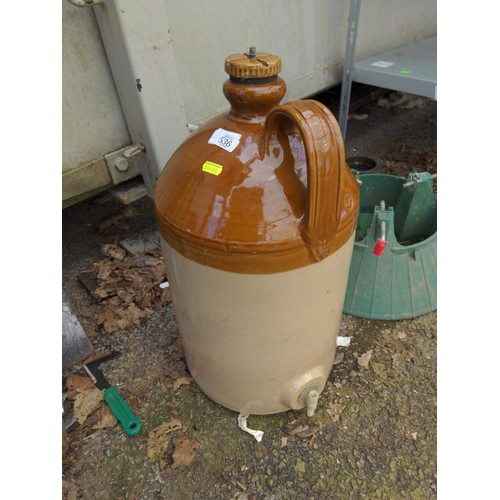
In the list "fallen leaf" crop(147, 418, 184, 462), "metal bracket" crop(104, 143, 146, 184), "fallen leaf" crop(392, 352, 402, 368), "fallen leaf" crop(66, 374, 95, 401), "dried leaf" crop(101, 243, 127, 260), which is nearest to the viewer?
"fallen leaf" crop(147, 418, 184, 462)

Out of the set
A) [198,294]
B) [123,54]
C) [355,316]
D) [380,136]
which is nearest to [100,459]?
[198,294]

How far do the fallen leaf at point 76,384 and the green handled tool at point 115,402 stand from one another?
31mm

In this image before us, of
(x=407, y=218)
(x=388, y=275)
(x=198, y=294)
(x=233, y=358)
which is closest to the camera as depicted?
(x=198, y=294)

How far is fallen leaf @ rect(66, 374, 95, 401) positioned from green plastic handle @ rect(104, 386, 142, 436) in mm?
122

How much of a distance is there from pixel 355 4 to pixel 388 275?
78.9 inches

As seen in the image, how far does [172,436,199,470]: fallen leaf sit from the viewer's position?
1.81m

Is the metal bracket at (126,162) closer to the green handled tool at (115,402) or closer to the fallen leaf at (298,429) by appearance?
the green handled tool at (115,402)

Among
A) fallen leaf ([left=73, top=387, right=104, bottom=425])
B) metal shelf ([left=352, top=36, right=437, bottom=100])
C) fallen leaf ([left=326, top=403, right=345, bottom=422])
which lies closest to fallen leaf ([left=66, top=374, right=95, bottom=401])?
fallen leaf ([left=73, top=387, right=104, bottom=425])

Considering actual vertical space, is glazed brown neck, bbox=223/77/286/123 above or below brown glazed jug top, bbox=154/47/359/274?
above

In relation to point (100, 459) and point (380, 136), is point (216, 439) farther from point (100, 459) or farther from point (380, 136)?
point (380, 136)

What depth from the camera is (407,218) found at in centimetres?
270

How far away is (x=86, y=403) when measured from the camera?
6.77 ft

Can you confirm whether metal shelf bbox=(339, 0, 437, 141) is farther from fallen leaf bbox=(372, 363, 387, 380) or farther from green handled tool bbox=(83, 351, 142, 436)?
green handled tool bbox=(83, 351, 142, 436)

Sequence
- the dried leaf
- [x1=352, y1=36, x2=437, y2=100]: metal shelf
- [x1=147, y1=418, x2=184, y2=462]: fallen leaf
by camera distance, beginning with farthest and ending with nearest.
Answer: [x1=352, y1=36, x2=437, y2=100]: metal shelf < the dried leaf < [x1=147, y1=418, x2=184, y2=462]: fallen leaf
